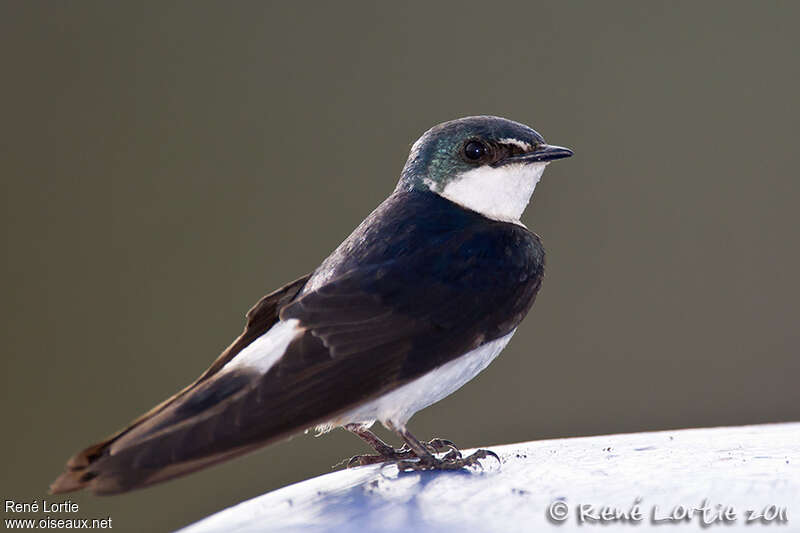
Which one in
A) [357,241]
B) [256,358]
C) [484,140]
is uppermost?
[484,140]

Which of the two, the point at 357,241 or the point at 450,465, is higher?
the point at 357,241

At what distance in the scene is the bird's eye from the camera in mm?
1966

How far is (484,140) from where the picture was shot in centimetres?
Answer: 196

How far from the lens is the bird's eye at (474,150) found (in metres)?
1.97

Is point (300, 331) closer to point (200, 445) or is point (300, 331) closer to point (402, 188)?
point (200, 445)

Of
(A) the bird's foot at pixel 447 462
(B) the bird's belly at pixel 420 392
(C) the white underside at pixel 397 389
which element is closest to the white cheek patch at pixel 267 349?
(C) the white underside at pixel 397 389

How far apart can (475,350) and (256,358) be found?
36cm

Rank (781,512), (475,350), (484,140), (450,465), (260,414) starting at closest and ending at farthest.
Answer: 1. (781,512)
2. (260,414)
3. (450,465)
4. (475,350)
5. (484,140)

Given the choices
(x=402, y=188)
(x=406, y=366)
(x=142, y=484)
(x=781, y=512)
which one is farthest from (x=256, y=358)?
(x=781, y=512)

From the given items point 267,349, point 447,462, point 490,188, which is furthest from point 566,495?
point 490,188

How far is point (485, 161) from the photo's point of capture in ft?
6.44

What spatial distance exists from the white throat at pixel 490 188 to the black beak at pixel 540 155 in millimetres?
12

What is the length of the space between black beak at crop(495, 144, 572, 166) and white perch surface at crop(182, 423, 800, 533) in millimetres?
630

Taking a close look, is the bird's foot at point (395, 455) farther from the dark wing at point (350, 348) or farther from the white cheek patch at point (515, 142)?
the white cheek patch at point (515, 142)
